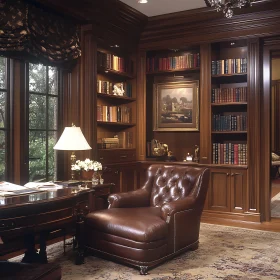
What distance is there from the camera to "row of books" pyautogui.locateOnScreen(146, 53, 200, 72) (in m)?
5.74

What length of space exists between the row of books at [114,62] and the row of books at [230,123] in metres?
1.52

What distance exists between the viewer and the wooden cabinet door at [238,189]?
17.4ft

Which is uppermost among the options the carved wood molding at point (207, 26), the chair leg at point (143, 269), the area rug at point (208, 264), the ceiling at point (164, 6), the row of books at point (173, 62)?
the ceiling at point (164, 6)


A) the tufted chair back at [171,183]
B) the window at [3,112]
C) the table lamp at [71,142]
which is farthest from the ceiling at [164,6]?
the tufted chair back at [171,183]

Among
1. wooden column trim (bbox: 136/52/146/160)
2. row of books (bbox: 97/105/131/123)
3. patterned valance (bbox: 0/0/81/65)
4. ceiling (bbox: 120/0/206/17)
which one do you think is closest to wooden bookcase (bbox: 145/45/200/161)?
wooden column trim (bbox: 136/52/146/160)

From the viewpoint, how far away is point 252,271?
3305 millimetres

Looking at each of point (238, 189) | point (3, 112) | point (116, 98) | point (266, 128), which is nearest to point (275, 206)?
point (238, 189)

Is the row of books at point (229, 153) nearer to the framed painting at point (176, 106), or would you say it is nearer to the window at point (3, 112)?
the framed painting at point (176, 106)

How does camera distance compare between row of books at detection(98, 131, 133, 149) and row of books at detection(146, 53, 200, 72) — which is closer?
row of books at detection(98, 131, 133, 149)

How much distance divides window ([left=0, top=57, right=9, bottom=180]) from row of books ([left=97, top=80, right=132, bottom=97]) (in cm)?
144

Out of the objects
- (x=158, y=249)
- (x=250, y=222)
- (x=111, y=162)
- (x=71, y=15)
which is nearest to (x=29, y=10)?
(x=71, y=15)

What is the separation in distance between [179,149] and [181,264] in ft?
9.22

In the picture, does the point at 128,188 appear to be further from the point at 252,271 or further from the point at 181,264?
the point at 252,271

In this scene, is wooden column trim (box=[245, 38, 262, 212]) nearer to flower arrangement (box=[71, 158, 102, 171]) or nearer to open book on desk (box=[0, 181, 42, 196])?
flower arrangement (box=[71, 158, 102, 171])
